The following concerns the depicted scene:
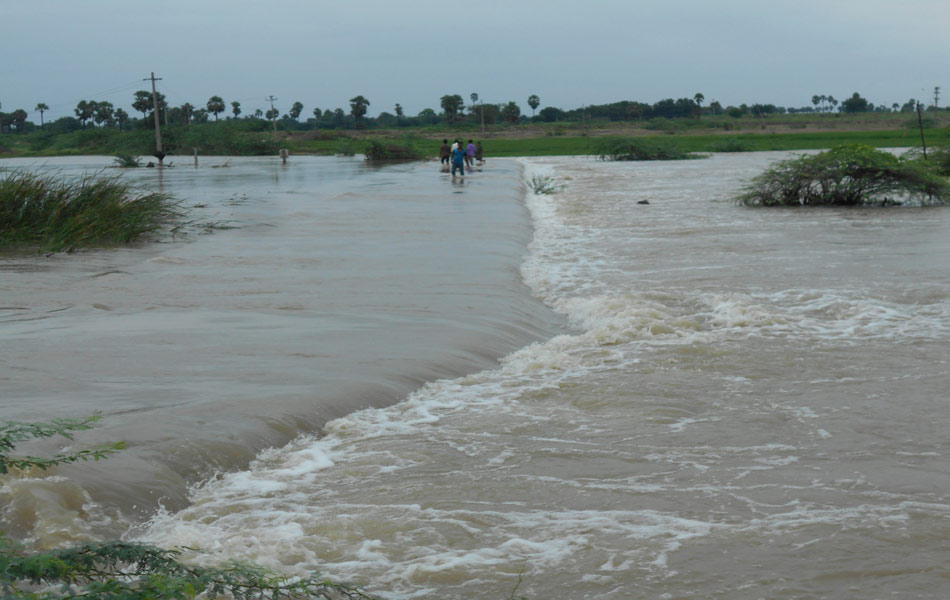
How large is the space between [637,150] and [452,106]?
92133 mm

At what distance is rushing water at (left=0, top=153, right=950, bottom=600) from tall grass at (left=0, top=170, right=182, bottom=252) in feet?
8.80

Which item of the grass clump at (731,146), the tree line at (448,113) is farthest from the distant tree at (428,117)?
the grass clump at (731,146)

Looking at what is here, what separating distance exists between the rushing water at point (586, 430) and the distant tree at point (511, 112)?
429 feet

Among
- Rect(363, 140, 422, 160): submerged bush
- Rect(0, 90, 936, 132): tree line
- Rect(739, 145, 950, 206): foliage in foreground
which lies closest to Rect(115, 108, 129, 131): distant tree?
Rect(0, 90, 936, 132): tree line

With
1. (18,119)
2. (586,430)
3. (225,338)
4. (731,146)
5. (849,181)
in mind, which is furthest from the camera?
A: (18,119)

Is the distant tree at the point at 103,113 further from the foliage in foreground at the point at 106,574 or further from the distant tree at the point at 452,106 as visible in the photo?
the foliage in foreground at the point at 106,574

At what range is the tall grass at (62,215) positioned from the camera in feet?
50.4

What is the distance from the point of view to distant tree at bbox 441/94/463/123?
Result: 5802 inches

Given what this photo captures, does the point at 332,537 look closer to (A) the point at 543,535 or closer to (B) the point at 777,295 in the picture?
(A) the point at 543,535

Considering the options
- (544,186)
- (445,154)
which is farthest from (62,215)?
(445,154)

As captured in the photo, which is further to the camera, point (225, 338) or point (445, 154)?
point (445, 154)

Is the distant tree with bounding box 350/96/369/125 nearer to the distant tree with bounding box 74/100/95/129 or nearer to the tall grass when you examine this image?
the distant tree with bounding box 74/100/95/129

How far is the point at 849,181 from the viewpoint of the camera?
76.9 ft

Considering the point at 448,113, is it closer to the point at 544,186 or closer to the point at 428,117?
the point at 428,117
